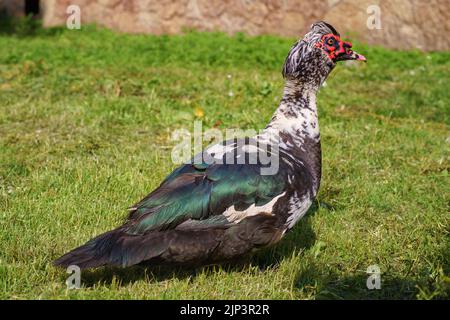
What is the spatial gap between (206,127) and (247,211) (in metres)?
3.52

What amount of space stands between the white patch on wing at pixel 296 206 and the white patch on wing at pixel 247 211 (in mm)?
112

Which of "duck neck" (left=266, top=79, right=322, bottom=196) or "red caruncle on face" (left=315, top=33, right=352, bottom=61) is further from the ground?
"red caruncle on face" (left=315, top=33, right=352, bottom=61)

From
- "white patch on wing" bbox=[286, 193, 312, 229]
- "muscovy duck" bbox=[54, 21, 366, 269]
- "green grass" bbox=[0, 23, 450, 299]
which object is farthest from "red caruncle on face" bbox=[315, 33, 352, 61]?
"green grass" bbox=[0, 23, 450, 299]

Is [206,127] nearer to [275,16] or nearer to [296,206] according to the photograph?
[296,206]

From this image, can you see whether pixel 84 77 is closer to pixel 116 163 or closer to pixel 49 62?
pixel 49 62

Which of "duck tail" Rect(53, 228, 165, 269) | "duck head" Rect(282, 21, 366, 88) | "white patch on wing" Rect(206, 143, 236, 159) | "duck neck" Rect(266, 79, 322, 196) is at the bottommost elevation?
"duck tail" Rect(53, 228, 165, 269)

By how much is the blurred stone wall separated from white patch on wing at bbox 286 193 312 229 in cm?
845

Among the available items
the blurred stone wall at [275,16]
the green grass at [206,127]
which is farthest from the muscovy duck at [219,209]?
the blurred stone wall at [275,16]

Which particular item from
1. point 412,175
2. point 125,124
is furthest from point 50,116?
point 412,175

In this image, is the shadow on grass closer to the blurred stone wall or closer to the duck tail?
the duck tail

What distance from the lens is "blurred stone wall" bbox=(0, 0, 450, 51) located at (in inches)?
469

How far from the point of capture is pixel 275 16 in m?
12.7

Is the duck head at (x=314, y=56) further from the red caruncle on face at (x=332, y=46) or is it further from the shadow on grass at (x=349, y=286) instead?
the shadow on grass at (x=349, y=286)

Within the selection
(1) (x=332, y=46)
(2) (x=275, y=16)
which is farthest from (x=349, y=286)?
(2) (x=275, y=16)
